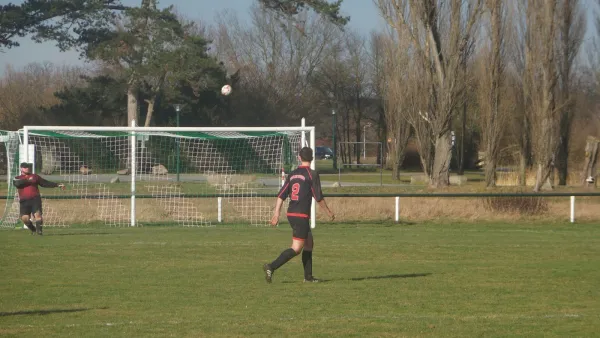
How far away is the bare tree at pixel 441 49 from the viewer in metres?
34.6

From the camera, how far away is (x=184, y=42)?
4891 centimetres

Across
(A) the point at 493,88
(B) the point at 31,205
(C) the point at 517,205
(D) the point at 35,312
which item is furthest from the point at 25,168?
(A) the point at 493,88

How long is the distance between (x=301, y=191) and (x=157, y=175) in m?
16.7

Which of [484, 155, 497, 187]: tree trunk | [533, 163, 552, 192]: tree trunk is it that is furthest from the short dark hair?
[484, 155, 497, 187]: tree trunk

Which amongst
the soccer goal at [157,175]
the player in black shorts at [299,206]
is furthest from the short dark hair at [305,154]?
the soccer goal at [157,175]

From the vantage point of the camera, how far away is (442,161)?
37.0 metres

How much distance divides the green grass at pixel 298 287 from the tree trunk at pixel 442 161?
53.0ft

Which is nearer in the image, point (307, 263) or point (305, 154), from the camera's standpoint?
point (305, 154)

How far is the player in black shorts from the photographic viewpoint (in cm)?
1199

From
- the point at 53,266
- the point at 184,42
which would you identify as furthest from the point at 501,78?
the point at 53,266

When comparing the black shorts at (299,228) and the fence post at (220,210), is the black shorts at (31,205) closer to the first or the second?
the fence post at (220,210)

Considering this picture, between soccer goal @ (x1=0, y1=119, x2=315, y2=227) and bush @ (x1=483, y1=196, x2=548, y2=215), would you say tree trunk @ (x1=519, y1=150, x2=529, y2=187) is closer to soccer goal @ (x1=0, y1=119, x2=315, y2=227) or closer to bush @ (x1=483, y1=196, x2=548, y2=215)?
bush @ (x1=483, y1=196, x2=548, y2=215)

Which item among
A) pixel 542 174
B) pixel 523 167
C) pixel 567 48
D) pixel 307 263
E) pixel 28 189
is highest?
pixel 567 48

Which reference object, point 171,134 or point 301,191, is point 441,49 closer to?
point 171,134
